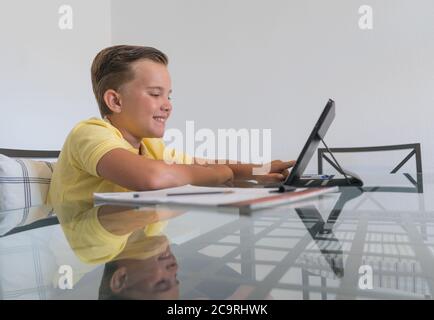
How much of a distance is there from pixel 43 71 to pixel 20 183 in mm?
1398

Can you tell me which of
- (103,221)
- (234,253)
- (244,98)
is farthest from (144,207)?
(244,98)

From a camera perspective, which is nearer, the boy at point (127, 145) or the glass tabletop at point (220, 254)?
the glass tabletop at point (220, 254)

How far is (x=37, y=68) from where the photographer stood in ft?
6.46

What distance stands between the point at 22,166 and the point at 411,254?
81cm

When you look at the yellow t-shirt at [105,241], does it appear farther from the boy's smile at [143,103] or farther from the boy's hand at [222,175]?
the boy's smile at [143,103]

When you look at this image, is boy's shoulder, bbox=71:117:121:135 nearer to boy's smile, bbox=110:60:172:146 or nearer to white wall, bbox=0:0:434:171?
boy's smile, bbox=110:60:172:146

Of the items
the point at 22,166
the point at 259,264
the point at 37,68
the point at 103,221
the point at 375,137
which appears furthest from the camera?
the point at 375,137

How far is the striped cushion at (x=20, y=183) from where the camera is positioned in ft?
2.64

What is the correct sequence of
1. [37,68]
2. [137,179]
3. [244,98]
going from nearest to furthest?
[137,179] < [37,68] < [244,98]

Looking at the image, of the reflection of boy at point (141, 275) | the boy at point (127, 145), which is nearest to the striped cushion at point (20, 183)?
the boy at point (127, 145)

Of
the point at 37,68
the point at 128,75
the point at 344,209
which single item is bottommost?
the point at 344,209

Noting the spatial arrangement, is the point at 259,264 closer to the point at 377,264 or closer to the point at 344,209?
the point at 377,264

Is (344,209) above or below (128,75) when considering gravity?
below

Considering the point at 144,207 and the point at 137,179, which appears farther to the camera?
the point at 137,179
